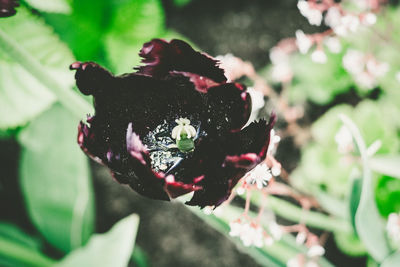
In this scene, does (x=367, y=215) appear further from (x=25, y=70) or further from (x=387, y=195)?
(x=25, y=70)

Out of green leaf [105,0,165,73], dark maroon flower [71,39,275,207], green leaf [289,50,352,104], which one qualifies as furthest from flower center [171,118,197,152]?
green leaf [289,50,352,104]

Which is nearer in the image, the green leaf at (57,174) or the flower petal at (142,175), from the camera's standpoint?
the flower petal at (142,175)

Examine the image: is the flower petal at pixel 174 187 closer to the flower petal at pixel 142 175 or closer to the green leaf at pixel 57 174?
the flower petal at pixel 142 175

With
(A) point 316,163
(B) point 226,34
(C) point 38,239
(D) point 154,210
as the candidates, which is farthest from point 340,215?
(C) point 38,239

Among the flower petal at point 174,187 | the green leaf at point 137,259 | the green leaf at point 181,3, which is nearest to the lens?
the flower petal at point 174,187

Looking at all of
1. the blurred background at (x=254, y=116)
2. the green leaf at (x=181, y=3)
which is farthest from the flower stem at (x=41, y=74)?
the green leaf at (x=181, y=3)

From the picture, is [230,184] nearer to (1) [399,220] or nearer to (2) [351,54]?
(1) [399,220]

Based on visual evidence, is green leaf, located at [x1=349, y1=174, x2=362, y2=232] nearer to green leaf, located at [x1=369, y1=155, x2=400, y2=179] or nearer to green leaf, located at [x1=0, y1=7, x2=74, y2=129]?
green leaf, located at [x1=369, y1=155, x2=400, y2=179]
